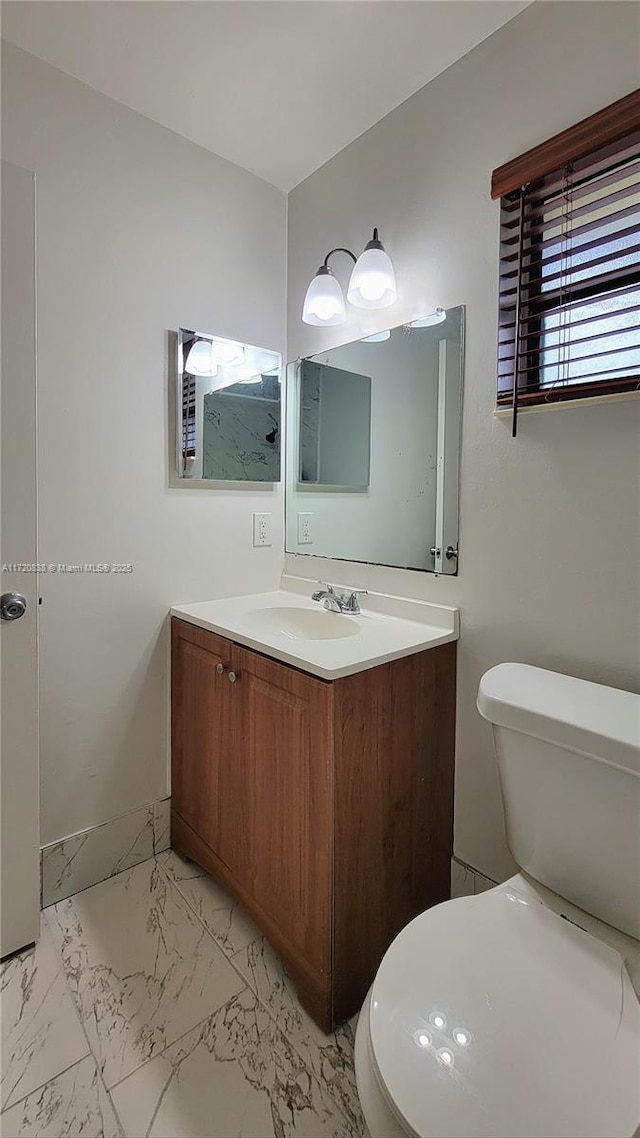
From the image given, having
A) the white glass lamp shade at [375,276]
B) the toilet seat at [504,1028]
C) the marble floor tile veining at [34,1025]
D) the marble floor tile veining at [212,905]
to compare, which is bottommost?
the marble floor tile veining at [34,1025]

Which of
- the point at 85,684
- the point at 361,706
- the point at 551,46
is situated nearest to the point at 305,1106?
the point at 361,706

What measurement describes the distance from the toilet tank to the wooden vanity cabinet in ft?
0.90

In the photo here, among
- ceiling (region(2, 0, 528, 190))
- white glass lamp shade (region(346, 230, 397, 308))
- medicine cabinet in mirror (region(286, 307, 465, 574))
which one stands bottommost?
medicine cabinet in mirror (region(286, 307, 465, 574))

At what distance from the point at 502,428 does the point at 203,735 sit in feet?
3.97

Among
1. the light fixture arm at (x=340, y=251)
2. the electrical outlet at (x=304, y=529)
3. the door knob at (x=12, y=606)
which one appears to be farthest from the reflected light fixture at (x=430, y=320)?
the door knob at (x=12, y=606)

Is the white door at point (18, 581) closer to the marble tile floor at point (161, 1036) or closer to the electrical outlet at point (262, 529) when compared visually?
the marble tile floor at point (161, 1036)

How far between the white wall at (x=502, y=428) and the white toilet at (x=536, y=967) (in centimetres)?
21

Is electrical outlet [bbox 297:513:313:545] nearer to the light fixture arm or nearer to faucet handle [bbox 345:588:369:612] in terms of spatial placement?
faucet handle [bbox 345:588:369:612]

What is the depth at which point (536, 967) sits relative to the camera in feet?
2.80

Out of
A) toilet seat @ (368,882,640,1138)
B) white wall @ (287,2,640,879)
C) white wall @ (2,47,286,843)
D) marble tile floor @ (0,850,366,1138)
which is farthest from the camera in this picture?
white wall @ (2,47,286,843)

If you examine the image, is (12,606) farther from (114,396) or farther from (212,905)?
(212,905)

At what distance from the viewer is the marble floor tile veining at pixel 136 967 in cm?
116

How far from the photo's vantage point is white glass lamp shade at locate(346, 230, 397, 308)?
147cm

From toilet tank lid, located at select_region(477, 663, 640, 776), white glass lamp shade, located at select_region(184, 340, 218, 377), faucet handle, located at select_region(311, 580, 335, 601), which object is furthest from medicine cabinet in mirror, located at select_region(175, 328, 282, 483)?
toilet tank lid, located at select_region(477, 663, 640, 776)
